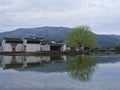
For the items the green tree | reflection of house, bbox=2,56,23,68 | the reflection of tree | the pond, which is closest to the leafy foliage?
the green tree

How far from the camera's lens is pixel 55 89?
15.0m

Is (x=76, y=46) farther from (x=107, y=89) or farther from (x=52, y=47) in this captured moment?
(x=107, y=89)

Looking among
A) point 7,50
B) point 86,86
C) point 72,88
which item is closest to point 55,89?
point 72,88

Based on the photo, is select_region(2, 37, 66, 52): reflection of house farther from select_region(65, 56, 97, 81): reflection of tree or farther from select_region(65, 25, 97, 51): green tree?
select_region(65, 56, 97, 81): reflection of tree

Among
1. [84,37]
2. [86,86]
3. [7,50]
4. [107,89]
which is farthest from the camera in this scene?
[84,37]

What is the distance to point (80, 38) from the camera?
75438 millimetres

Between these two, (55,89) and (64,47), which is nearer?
(55,89)

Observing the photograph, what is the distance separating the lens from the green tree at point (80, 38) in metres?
75.6

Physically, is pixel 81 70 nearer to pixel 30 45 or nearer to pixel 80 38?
pixel 30 45

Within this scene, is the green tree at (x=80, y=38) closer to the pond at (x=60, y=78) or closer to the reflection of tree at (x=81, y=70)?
the reflection of tree at (x=81, y=70)

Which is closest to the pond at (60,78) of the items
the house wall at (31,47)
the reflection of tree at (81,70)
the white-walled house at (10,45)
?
the reflection of tree at (81,70)

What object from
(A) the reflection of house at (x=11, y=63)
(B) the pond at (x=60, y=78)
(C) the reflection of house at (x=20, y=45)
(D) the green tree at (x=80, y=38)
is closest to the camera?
(B) the pond at (x=60, y=78)

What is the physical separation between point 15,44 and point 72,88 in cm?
5243

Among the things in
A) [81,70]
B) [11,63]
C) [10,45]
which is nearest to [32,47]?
[10,45]
